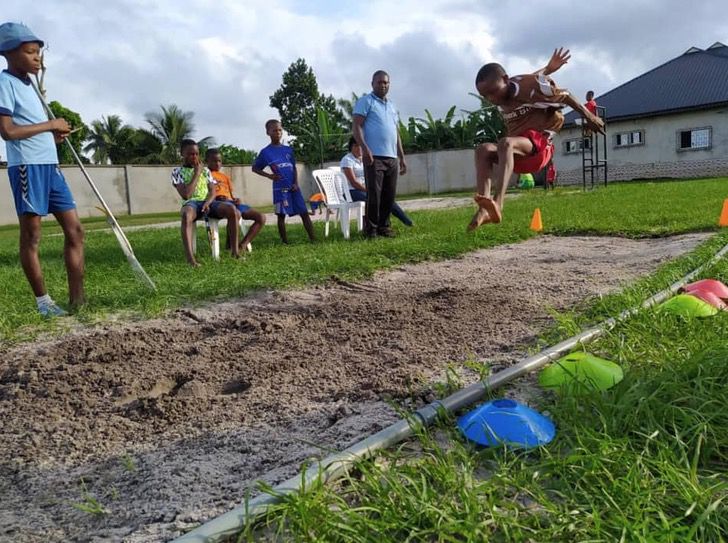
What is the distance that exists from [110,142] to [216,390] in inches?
1795

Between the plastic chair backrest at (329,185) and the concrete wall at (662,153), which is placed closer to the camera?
the plastic chair backrest at (329,185)

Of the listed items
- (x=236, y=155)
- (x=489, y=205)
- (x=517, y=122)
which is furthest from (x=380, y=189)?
(x=236, y=155)

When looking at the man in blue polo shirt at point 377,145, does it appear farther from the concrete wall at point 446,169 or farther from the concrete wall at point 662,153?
the concrete wall at point 662,153

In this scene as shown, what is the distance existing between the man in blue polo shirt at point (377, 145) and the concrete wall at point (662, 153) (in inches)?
1007

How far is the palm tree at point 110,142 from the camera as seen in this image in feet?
142

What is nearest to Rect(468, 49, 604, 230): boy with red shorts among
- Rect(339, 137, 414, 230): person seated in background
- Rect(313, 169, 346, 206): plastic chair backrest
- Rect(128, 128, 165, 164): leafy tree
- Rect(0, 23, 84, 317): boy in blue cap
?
Rect(0, 23, 84, 317): boy in blue cap

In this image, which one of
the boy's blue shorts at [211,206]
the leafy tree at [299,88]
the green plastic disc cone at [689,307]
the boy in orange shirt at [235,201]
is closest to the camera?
the green plastic disc cone at [689,307]

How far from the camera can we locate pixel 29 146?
383 centimetres

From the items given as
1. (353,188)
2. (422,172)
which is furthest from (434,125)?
(353,188)

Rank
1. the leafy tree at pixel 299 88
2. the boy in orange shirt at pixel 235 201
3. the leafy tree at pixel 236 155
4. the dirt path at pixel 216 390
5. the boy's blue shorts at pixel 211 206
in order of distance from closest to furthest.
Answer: the dirt path at pixel 216 390 < the boy's blue shorts at pixel 211 206 < the boy in orange shirt at pixel 235 201 < the leafy tree at pixel 236 155 < the leafy tree at pixel 299 88

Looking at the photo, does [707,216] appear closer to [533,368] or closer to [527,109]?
[527,109]

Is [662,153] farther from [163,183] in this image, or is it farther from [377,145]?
[377,145]

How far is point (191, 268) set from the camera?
5.74 meters

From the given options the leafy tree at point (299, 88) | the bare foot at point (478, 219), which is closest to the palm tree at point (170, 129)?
the leafy tree at point (299, 88)
